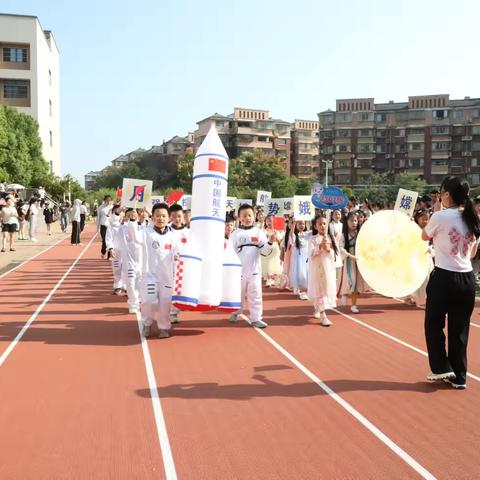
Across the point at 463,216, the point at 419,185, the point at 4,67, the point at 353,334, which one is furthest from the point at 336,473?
the point at 419,185

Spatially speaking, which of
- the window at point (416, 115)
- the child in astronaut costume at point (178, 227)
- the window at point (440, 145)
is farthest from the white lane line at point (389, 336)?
the window at point (416, 115)

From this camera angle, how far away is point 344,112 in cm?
8244

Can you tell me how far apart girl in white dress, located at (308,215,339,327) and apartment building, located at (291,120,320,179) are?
80.7 m

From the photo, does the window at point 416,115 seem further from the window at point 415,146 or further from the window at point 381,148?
the window at point 381,148

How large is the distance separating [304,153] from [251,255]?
83.6m

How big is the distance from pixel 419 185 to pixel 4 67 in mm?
44505

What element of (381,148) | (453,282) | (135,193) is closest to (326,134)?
(381,148)

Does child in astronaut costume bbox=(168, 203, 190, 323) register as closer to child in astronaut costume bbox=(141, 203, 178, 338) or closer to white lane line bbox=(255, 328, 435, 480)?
child in astronaut costume bbox=(141, 203, 178, 338)

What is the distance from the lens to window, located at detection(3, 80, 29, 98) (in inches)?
2119

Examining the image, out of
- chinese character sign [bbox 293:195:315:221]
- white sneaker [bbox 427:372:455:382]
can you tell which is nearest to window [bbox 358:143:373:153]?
chinese character sign [bbox 293:195:315:221]

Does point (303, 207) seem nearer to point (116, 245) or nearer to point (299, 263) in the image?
point (299, 263)

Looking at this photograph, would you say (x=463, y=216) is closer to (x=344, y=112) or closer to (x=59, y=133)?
(x=59, y=133)

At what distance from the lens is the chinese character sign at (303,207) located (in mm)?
12672

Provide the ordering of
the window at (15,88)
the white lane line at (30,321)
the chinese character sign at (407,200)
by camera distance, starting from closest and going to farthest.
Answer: the white lane line at (30,321) < the chinese character sign at (407,200) < the window at (15,88)
